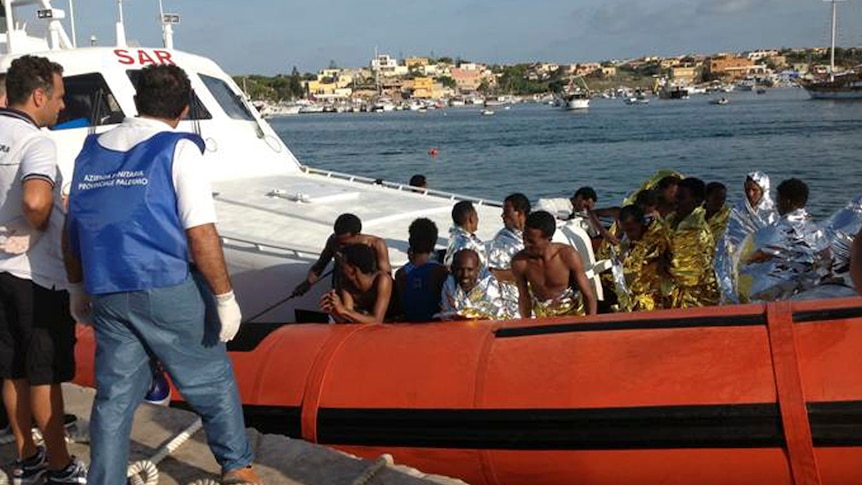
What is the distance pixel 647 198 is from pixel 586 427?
330 centimetres

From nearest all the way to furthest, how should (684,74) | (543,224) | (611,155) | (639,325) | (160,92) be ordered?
(160,92) < (639,325) < (543,224) < (611,155) < (684,74)

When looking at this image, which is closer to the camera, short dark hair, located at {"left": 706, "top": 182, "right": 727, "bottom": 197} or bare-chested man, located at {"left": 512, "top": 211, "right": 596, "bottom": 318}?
bare-chested man, located at {"left": 512, "top": 211, "right": 596, "bottom": 318}

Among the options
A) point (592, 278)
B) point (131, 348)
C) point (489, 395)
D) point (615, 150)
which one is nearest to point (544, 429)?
point (489, 395)

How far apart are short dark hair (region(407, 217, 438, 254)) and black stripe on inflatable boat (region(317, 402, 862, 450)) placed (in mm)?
1484

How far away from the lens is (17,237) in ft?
10.9

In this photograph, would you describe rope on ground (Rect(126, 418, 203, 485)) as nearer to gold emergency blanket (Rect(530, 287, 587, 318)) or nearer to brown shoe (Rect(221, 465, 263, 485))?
brown shoe (Rect(221, 465, 263, 485))

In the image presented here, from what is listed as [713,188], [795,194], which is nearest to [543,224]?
[795,194]

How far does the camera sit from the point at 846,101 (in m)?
79.4

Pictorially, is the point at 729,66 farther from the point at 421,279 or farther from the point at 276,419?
the point at 276,419

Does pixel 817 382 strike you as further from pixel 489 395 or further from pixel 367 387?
pixel 367 387

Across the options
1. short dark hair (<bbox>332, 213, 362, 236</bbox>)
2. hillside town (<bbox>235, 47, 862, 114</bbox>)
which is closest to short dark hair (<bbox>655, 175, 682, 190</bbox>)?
short dark hair (<bbox>332, 213, 362, 236</bbox>)

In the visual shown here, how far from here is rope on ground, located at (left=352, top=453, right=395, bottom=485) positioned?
352 cm

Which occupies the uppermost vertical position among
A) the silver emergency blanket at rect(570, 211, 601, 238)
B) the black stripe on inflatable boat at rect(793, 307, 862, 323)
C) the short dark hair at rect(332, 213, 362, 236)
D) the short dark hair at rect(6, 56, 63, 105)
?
the short dark hair at rect(6, 56, 63, 105)

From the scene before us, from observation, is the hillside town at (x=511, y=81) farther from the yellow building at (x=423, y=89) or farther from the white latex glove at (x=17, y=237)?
the white latex glove at (x=17, y=237)
